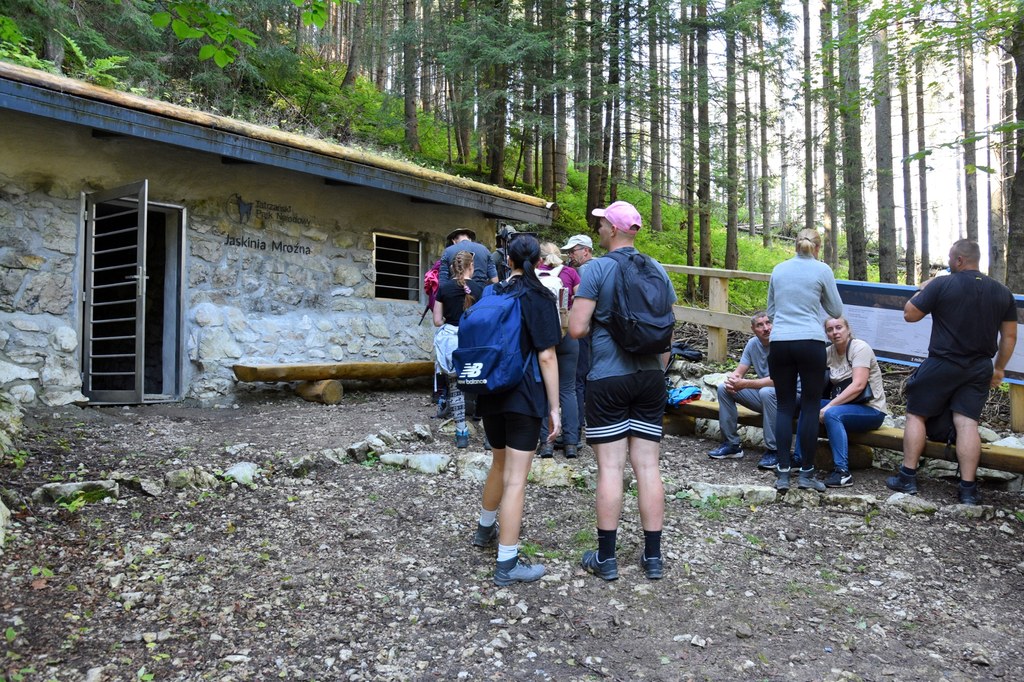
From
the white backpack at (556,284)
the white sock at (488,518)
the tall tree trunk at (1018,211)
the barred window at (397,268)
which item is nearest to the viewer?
the white sock at (488,518)

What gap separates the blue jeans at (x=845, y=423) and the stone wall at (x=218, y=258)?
544 cm

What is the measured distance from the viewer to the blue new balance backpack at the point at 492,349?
3.33m

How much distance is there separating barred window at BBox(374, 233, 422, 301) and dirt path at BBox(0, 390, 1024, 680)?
4.53 metres

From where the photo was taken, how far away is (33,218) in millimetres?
6395

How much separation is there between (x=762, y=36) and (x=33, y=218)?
13.3m

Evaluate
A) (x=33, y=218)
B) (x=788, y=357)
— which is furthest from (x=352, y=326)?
(x=788, y=357)

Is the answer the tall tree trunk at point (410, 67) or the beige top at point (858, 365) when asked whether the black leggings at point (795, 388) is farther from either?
the tall tree trunk at point (410, 67)

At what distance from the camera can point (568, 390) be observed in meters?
5.67

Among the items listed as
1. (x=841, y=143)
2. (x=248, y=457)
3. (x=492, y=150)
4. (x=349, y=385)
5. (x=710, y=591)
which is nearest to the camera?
(x=710, y=591)

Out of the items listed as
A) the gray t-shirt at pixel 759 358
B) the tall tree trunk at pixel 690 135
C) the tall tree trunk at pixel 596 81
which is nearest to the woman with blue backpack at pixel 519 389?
the gray t-shirt at pixel 759 358

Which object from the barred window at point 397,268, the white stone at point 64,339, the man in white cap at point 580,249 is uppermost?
the barred window at point 397,268

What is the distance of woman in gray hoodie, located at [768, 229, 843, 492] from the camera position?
4.88 m

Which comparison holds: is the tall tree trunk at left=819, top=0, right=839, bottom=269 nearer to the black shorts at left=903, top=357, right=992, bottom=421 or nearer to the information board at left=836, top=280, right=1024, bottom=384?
the information board at left=836, top=280, right=1024, bottom=384

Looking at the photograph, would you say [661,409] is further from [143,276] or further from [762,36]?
[762,36]
